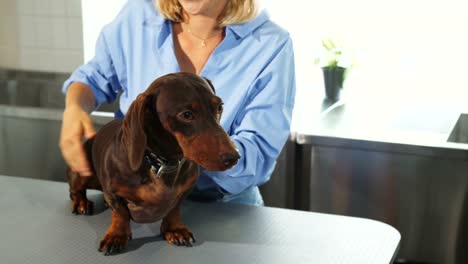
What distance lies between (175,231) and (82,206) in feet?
0.74

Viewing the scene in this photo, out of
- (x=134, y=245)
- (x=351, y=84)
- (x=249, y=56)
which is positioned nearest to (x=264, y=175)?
(x=249, y=56)

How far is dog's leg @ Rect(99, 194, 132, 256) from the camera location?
1.15 m

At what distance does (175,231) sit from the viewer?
120 centimetres

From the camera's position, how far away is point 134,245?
1186mm

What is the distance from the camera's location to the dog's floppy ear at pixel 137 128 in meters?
1.03

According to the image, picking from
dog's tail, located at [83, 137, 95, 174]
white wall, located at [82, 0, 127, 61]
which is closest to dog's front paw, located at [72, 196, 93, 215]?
dog's tail, located at [83, 137, 95, 174]

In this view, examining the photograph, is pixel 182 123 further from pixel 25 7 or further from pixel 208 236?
pixel 25 7

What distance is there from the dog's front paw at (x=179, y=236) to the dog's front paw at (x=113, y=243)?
0.08m

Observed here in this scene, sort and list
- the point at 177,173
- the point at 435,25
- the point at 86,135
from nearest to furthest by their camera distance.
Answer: the point at 177,173
the point at 86,135
the point at 435,25

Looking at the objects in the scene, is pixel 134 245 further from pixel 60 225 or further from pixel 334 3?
pixel 334 3

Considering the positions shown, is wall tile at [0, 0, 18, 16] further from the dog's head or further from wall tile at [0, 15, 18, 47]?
the dog's head

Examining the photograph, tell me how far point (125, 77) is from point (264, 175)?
37 cm

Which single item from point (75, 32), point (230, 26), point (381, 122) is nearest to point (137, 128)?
point (230, 26)

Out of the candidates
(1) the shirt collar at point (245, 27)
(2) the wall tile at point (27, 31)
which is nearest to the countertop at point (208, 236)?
(1) the shirt collar at point (245, 27)
